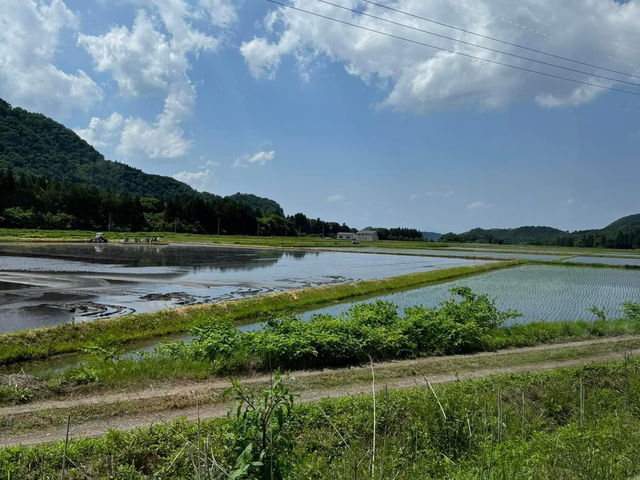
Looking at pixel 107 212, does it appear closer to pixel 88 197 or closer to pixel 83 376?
pixel 88 197

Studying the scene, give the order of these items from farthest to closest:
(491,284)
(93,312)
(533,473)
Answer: (491,284) → (93,312) → (533,473)

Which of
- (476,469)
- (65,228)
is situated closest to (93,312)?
(476,469)

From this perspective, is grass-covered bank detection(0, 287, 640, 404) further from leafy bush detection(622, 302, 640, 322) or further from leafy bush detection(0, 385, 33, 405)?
leafy bush detection(622, 302, 640, 322)

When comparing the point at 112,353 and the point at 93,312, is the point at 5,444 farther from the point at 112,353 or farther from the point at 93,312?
the point at 93,312

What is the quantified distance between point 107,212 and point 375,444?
335 feet

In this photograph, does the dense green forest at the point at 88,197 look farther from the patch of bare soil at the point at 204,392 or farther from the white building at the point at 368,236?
the patch of bare soil at the point at 204,392

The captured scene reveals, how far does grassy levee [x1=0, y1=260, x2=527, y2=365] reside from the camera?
11.2 m

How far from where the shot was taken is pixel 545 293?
2669cm

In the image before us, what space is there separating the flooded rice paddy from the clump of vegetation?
5.10 meters

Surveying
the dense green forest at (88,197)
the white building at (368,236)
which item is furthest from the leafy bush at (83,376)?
the white building at (368,236)

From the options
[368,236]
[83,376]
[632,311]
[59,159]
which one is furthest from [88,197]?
[632,311]

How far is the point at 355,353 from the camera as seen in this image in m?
11.0

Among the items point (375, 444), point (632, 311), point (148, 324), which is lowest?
point (148, 324)

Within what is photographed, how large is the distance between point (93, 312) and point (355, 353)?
1075 centimetres
